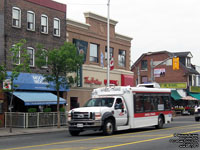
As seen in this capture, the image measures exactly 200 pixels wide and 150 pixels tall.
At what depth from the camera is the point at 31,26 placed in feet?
101

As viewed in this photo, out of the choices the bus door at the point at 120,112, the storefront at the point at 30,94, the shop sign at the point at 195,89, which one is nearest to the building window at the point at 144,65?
the shop sign at the point at 195,89

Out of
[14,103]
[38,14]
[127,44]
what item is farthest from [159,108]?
[127,44]

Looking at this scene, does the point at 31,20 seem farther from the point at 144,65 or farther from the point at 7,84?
the point at 144,65

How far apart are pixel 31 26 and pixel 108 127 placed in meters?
14.6

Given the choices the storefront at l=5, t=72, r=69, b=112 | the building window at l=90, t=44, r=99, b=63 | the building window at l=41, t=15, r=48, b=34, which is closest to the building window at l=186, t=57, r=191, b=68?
the building window at l=90, t=44, r=99, b=63

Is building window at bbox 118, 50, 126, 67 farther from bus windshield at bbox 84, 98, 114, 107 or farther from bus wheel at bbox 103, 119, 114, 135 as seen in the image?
bus wheel at bbox 103, 119, 114, 135

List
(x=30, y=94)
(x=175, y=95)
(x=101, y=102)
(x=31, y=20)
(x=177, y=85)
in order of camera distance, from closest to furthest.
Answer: (x=101, y=102) → (x=30, y=94) → (x=31, y=20) → (x=175, y=95) → (x=177, y=85)

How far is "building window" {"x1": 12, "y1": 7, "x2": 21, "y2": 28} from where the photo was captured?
29.1 metres

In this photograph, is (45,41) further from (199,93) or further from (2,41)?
(199,93)

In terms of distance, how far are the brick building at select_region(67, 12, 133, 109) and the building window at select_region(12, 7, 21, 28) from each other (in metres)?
6.10

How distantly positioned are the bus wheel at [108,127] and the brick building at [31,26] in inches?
420

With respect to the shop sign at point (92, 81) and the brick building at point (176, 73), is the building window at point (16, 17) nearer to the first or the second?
the shop sign at point (92, 81)

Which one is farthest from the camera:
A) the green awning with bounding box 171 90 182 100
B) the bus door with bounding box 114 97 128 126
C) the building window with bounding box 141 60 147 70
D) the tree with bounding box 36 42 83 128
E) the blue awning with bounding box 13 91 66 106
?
the building window with bounding box 141 60 147 70

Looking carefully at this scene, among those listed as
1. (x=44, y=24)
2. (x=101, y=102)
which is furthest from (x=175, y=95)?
(x=101, y=102)
